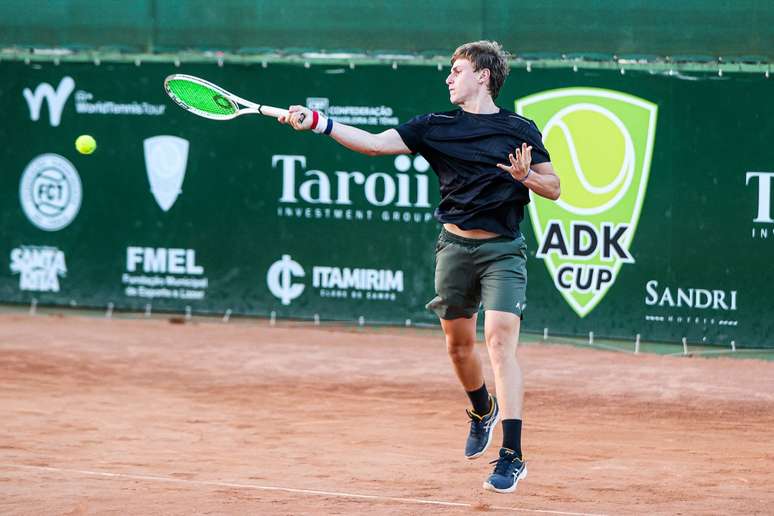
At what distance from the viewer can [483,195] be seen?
230 inches

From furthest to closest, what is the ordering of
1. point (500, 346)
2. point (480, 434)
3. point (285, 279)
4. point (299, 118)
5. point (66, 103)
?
1. point (66, 103)
2. point (285, 279)
3. point (480, 434)
4. point (299, 118)
5. point (500, 346)

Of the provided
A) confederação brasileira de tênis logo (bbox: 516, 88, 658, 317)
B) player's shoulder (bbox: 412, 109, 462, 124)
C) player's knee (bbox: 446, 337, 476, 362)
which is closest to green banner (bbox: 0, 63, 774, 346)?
confederação brasileira de tênis logo (bbox: 516, 88, 658, 317)

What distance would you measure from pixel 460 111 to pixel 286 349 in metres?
4.65

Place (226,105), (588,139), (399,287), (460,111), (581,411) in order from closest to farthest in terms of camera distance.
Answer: (460,111), (226,105), (581,411), (588,139), (399,287)

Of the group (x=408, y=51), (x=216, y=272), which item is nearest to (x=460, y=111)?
(x=408, y=51)

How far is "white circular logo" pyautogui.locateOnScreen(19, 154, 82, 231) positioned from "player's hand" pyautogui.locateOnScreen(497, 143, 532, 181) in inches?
268

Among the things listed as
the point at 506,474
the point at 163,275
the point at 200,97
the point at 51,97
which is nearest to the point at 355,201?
the point at 163,275

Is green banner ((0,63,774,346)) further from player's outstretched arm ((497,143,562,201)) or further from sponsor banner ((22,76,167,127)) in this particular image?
player's outstretched arm ((497,143,562,201))

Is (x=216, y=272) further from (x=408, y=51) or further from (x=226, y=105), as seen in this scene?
(x=226, y=105)

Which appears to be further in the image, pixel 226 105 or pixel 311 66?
pixel 311 66

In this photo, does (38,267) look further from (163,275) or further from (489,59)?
(489,59)

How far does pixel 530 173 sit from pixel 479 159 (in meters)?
0.30

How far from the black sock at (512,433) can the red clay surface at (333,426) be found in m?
0.23

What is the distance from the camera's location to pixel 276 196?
36.3 ft
